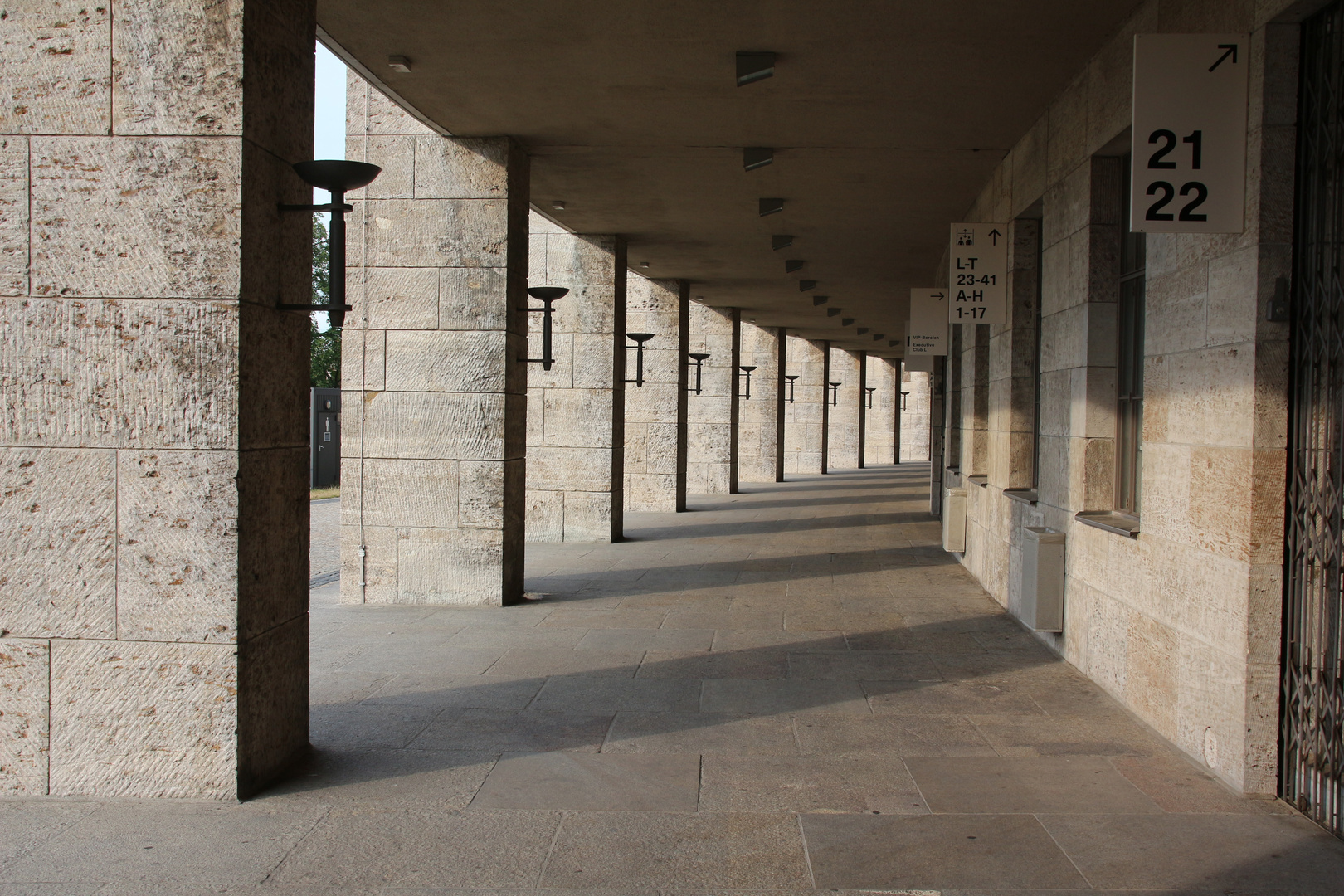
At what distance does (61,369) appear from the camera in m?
4.00

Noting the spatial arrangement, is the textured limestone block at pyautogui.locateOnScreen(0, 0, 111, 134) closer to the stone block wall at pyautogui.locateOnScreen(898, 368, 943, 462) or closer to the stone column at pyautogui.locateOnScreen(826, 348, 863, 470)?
the stone column at pyautogui.locateOnScreen(826, 348, 863, 470)

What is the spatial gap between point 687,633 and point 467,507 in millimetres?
2070

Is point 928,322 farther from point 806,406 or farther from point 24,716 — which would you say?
point 806,406

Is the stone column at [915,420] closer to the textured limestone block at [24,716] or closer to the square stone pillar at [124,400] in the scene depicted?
the square stone pillar at [124,400]

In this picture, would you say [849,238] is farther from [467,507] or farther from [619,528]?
[467,507]

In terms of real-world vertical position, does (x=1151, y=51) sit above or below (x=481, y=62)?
below

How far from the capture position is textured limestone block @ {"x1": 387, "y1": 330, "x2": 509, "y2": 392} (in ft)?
27.3

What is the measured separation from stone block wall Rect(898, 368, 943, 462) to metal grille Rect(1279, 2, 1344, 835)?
36543 millimetres

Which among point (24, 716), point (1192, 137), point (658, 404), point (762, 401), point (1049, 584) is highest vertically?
point (1192, 137)

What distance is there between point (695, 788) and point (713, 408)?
16.3m

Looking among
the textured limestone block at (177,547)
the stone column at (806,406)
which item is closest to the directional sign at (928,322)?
the textured limestone block at (177,547)

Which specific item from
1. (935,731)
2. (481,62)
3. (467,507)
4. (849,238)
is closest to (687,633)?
(467,507)

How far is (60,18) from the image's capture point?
157 inches

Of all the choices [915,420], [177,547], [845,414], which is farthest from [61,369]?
[915,420]
